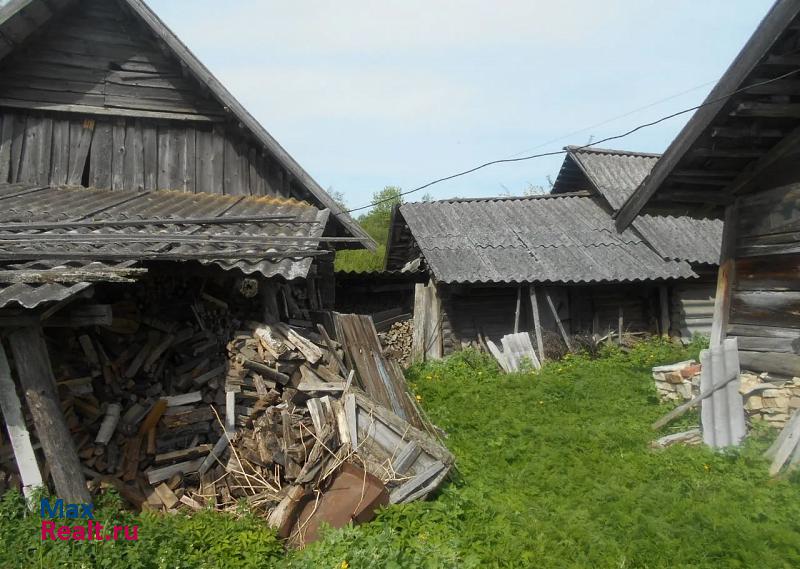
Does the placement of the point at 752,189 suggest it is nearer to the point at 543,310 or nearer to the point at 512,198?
the point at 543,310

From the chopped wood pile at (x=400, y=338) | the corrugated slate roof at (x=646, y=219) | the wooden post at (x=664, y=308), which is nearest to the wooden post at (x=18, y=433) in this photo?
the chopped wood pile at (x=400, y=338)

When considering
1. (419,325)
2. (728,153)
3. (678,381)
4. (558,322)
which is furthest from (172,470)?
(558,322)

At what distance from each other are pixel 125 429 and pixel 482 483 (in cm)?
364

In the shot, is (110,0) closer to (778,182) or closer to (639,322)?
(778,182)

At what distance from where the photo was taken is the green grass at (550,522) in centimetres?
421

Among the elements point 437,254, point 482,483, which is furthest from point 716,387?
point 437,254

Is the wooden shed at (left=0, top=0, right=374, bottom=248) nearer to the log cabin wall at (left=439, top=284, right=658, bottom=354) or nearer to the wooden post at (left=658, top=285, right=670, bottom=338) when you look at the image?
the log cabin wall at (left=439, top=284, right=658, bottom=354)

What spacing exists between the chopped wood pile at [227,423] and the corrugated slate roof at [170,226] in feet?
2.92

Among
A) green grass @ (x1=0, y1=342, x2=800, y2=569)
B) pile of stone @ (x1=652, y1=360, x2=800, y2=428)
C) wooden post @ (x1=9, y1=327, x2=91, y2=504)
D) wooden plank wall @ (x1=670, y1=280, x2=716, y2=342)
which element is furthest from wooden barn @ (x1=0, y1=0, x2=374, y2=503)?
wooden plank wall @ (x1=670, y1=280, x2=716, y2=342)

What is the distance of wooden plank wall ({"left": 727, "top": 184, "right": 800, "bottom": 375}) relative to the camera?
6.18m

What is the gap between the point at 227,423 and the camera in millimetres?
5742

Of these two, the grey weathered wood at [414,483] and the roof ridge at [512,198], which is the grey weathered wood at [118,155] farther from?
the roof ridge at [512,198]

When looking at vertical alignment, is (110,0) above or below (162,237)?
above

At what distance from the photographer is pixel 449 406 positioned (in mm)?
9078
